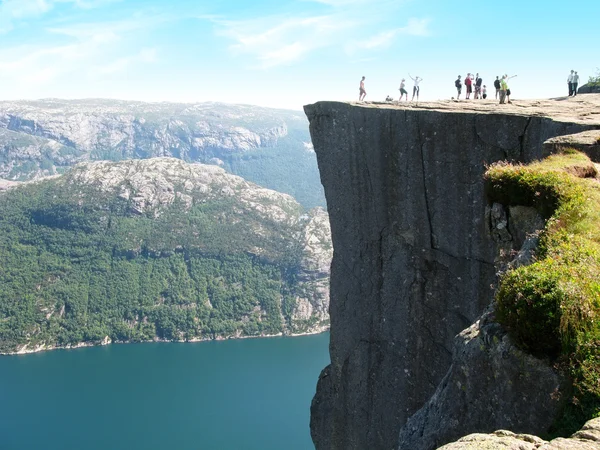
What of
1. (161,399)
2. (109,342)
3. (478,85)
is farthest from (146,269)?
(478,85)

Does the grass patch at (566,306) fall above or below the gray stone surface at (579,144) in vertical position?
below

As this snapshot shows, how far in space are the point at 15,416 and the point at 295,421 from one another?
137 feet

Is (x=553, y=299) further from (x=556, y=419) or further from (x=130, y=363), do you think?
(x=130, y=363)

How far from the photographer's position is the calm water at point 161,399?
74.3 m

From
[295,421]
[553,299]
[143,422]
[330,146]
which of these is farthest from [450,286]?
[143,422]

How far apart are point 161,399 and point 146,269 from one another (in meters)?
93.9

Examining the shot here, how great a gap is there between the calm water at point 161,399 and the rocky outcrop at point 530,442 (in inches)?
2757

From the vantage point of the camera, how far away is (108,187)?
652 ft

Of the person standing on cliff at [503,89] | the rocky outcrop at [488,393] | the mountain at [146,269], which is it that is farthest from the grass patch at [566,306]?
the mountain at [146,269]

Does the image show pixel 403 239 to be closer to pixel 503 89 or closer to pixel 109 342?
pixel 503 89

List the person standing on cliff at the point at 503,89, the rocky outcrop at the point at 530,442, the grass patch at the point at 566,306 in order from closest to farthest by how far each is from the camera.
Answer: the rocky outcrop at the point at 530,442 → the grass patch at the point at 566,306 → the person standing on cliff at the point at 503,89

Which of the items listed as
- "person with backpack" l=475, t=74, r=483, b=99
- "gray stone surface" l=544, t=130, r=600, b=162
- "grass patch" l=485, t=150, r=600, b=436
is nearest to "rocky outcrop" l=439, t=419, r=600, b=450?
"grass patch" l=485, t=150, r=600, b=436

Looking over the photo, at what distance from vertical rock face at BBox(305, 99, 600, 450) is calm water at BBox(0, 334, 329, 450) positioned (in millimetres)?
60213

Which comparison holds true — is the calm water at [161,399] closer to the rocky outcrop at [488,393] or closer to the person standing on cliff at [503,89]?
the person standing on cliff at [503,89]
